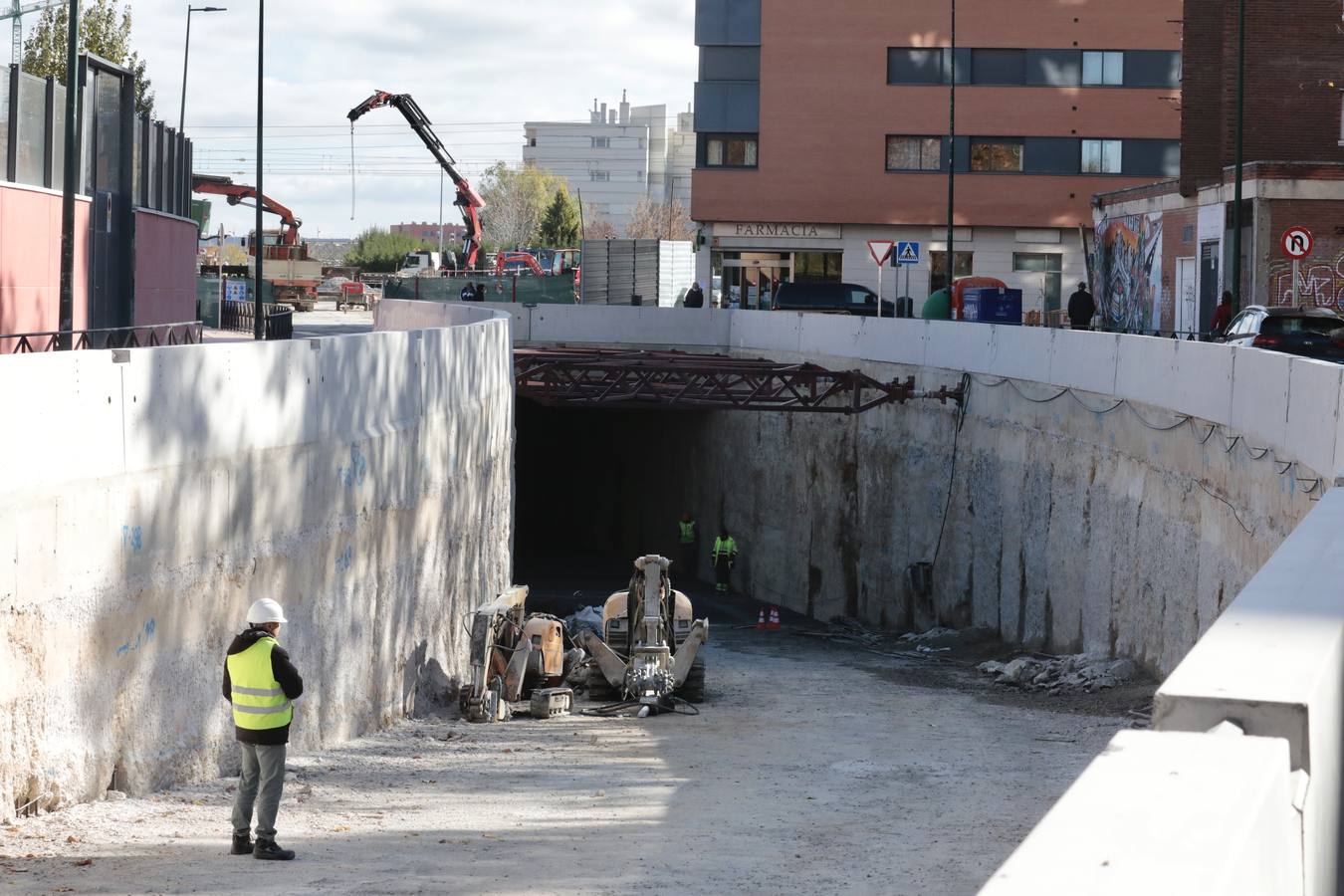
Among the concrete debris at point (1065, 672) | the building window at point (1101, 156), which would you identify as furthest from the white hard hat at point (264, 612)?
the building window at point (1101, 156)

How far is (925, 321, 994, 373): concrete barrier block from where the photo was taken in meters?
31.9

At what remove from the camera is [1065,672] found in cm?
2481

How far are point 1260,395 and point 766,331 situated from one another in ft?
85.2

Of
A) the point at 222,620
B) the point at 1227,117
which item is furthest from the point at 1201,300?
the point at 222,620

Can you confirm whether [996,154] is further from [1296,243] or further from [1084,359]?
[1084,359]

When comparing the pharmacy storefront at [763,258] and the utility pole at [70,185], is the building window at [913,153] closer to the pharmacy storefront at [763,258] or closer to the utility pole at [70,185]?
the pharmacy storefront at [763,258]

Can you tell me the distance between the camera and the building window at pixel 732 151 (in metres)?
66.1

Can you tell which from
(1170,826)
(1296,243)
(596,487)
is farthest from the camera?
(596,487)

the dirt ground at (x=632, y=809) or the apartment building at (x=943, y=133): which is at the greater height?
the apartment building at (x=943, y=133)

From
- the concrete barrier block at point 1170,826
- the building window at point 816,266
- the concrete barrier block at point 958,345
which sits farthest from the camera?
the building window at point 816,266

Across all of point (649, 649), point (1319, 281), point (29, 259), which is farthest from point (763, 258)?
point (649, 649)

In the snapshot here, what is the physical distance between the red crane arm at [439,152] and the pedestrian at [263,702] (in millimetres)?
59729

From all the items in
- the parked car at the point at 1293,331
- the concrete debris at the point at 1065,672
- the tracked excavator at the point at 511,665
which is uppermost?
the parked car at the point at 1293,331

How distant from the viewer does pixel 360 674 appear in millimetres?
16875
